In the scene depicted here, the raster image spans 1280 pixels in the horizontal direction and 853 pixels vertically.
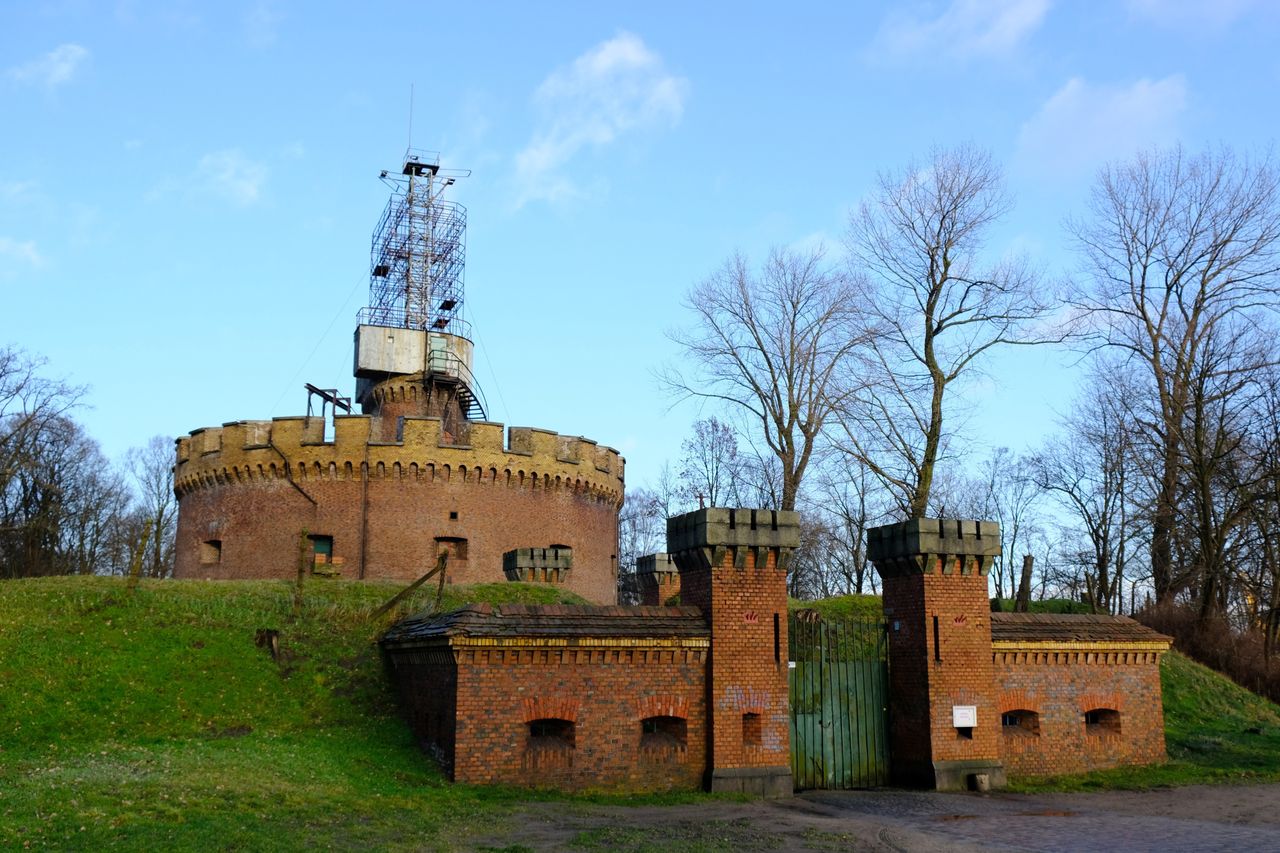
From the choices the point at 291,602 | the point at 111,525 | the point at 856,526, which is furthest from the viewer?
the point at 111,525

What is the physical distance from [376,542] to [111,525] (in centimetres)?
2986

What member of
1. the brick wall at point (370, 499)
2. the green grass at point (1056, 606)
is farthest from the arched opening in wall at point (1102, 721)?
the brick wall at point (370, 499)

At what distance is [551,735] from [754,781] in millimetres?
2852

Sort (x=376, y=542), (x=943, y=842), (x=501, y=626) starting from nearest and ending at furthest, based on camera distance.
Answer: (x=943, y=842)
(x=501, y=626)
(x=376, y=542)

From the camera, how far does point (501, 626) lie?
13742 millimetres

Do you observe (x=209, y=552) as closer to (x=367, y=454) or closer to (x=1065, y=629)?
(x=367, y=454)

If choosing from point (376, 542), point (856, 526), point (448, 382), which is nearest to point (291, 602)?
point (376, 542)

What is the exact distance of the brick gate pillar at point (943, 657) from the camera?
15500 mm

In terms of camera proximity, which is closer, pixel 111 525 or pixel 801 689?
pixel 801 689

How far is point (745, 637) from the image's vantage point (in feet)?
48.9

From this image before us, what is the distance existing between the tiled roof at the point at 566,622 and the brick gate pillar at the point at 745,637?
18.8 inches

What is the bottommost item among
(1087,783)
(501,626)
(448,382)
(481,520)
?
(1087,783)

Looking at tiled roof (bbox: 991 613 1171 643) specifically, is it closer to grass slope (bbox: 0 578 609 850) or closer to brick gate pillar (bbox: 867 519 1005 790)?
brick gate pillar (bbox: 867 519 1005 790)

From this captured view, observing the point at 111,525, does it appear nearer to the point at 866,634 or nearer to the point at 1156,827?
the point at 866,634
